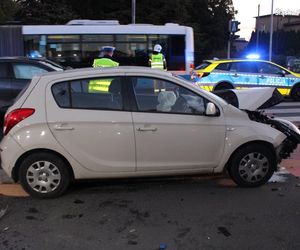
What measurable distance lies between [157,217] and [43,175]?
4.63ft

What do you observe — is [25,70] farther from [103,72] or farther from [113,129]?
[113,129]

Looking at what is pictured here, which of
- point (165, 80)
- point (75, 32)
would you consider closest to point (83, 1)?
point (75, 32)

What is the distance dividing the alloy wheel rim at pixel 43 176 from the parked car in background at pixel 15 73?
5266mm

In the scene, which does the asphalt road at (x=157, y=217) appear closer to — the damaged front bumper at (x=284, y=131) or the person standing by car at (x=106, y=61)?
the damaged front bumper at (x=284, y=131)

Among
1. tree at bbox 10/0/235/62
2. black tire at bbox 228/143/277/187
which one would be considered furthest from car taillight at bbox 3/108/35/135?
tree at bbox 10/0/235/62

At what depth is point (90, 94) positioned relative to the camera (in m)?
5.50

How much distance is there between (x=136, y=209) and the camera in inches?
203

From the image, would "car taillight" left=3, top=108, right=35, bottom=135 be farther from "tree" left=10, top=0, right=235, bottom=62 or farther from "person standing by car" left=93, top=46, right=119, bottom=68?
"tree" left=10, top=0, right=235, bottom=62

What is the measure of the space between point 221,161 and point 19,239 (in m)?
2.48

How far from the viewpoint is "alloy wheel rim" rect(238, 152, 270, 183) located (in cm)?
578

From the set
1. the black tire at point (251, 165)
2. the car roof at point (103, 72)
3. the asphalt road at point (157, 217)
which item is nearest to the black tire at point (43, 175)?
the asphalt road at point (157, 217)

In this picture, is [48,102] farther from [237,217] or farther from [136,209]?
[237,217]

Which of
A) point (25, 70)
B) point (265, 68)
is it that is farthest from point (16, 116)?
point (265, 68)

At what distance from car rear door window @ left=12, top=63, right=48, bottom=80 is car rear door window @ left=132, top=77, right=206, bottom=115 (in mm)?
5310
